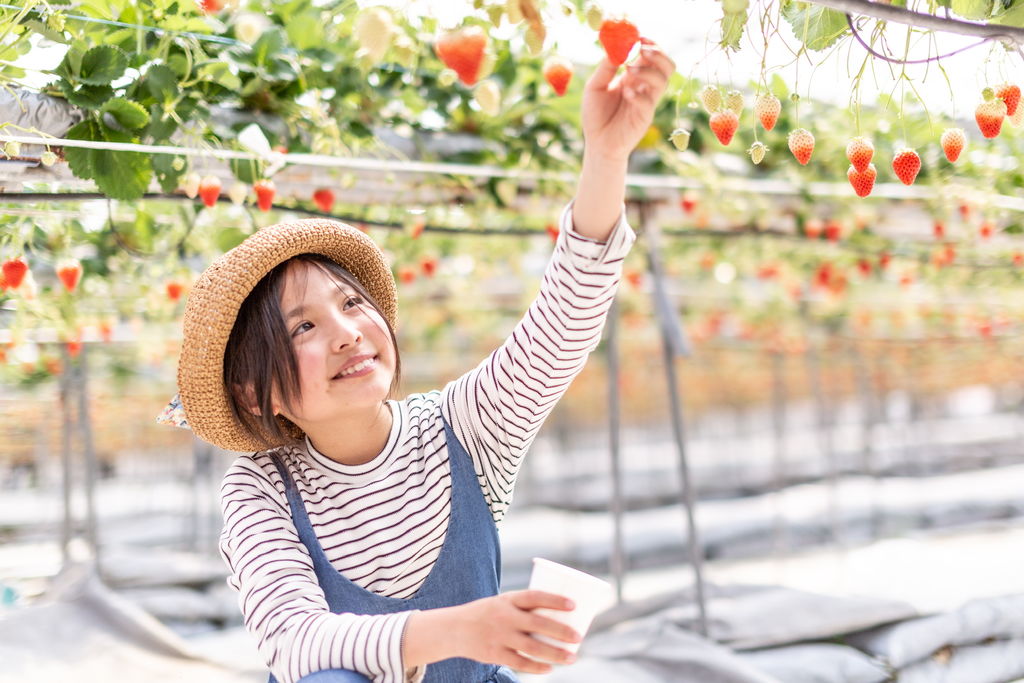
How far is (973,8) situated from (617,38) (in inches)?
24.1

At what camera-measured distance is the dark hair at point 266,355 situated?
1244 mm

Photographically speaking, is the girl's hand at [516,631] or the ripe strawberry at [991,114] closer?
the girl's hand at [516,631]

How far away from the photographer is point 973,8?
1271 mm

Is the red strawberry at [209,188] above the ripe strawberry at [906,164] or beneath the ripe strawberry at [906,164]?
above

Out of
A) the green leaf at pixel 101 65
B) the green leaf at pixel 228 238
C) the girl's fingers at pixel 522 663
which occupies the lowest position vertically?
the girl's fingers at pixel 522 663

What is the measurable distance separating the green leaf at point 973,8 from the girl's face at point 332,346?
899mm

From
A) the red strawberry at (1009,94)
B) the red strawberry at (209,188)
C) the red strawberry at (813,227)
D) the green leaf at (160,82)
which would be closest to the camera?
the red strawberry at (1009,94)

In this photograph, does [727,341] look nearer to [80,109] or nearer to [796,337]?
[796,337]

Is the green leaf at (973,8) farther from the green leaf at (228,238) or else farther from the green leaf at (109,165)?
the green leaf at (228,238)

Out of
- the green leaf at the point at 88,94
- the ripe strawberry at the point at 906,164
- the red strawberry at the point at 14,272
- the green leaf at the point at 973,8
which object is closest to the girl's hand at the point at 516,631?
the ripe strawberry at the point at 906,164

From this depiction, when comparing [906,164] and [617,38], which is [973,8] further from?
[617,38]

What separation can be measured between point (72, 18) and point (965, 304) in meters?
7.18

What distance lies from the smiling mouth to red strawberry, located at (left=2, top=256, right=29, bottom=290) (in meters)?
1.35

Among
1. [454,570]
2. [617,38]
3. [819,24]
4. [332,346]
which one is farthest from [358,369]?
[819,24]
